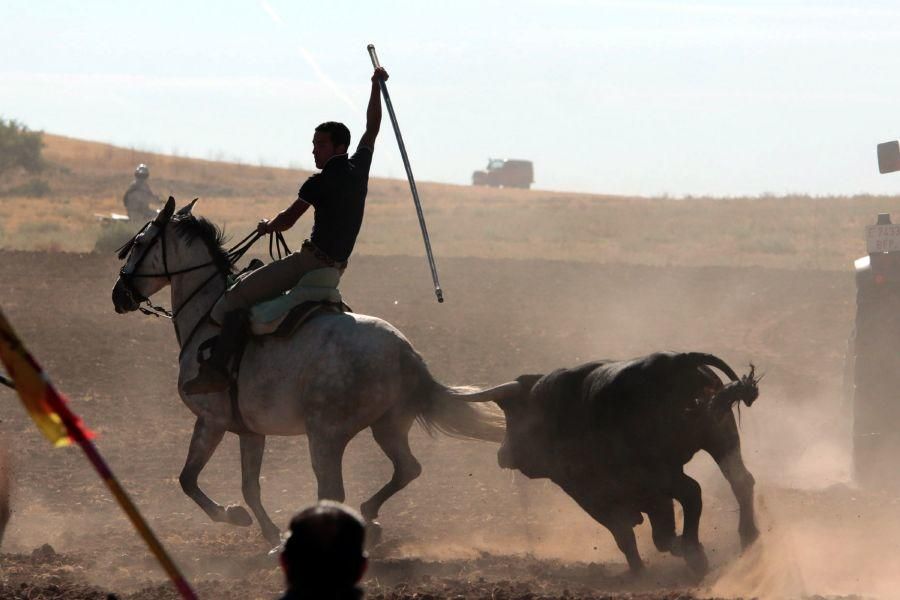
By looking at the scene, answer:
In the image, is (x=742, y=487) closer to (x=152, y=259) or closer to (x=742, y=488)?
(x=742, y=488)

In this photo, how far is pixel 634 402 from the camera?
29.4ft

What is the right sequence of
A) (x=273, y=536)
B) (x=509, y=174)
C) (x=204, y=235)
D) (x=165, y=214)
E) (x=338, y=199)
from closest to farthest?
(x=338, y=199) → (x=273, y=536) → (x=165, y=214) → (x=204, y=235) → (x=509, y=174)

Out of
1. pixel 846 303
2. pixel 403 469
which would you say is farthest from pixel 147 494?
pixel 846 303

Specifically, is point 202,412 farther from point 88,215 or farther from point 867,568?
point 88,215

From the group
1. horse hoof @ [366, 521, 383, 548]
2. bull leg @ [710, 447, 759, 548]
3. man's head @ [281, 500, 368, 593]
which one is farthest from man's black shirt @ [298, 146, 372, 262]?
man's head @ [281, 500, 368, 593]

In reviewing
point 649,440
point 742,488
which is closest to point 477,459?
point 742,488

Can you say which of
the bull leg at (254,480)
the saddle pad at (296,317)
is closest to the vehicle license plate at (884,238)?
the saddle pad at (296,317)

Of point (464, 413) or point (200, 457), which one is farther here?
point (200, 457)

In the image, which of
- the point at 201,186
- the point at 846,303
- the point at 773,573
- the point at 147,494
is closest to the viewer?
the point at 773,573

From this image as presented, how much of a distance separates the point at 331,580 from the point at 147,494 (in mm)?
9576

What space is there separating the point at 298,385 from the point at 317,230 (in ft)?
3.54

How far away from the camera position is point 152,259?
1077cm

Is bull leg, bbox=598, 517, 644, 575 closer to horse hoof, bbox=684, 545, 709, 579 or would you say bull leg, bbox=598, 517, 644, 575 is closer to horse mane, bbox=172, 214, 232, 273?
horse hoof, bbox=684, 545, 709, 579

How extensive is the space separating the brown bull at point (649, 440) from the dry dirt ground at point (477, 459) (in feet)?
1.28
